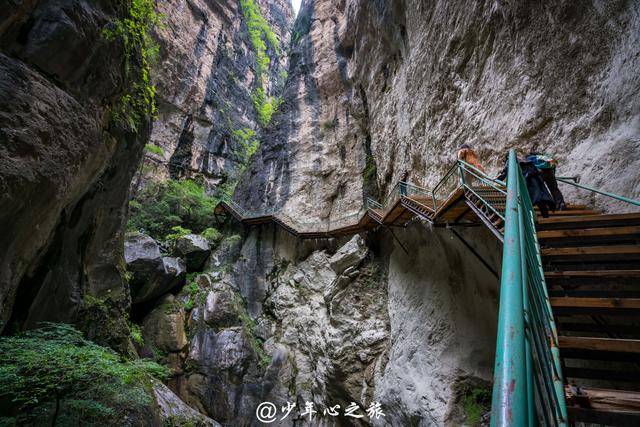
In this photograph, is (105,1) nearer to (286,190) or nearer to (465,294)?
(465,294)

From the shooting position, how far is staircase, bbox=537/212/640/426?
Answer: 1.66 metres

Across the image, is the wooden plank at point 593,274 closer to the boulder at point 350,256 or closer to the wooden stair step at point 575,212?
the wooden stair step at point 575,212

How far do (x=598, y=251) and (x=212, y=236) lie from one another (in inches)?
689

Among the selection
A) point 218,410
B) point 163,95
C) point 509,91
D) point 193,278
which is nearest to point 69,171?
point 509,91

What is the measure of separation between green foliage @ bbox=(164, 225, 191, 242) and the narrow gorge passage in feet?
0.83

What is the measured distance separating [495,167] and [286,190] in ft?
41.7

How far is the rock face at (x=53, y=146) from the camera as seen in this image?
3.89 meters

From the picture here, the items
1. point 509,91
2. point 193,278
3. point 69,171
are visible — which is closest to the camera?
point 69,171

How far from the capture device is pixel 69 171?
4727 millimetres

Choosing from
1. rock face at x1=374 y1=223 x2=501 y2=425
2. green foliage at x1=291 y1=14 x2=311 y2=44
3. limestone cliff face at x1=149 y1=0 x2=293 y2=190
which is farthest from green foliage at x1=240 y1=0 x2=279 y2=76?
rock face at x1=374 y1=223 x2=501 y2=425

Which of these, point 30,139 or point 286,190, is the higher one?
point 286,190

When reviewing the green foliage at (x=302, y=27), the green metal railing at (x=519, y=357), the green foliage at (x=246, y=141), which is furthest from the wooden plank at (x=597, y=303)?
the green foliage at (x=302, y=27)

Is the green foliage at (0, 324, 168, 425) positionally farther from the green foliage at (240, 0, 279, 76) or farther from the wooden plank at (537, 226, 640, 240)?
the green foliage at (240, 0, 279, 76)

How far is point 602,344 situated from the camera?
1959 millimetres
